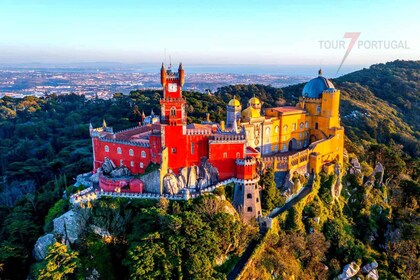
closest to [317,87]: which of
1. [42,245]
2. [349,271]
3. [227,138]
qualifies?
[227,138]

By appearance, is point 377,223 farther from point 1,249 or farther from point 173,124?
point 1,249

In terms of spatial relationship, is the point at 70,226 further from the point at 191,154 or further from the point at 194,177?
the point at 191,154

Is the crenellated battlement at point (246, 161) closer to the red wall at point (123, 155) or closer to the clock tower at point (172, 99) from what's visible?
the clock tower at point (172, 99)

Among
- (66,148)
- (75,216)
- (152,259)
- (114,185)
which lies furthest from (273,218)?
(66,148)

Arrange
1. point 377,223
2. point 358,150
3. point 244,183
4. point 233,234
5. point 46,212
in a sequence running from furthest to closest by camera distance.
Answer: point 358,150
point 377,223
point 46,212
point 244,183
point 233,234

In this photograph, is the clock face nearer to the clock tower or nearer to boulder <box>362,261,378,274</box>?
the clock tower

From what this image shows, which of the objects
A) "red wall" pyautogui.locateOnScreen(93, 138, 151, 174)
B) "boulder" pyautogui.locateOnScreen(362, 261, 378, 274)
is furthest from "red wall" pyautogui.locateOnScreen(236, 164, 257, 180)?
"boulder" pyautogui.locateOnScreen(362, 261, 378, 274)
